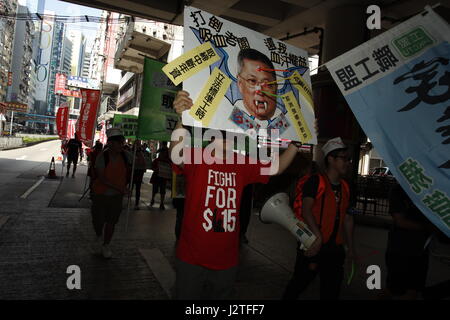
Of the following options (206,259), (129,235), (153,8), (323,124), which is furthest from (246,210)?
(153,8)

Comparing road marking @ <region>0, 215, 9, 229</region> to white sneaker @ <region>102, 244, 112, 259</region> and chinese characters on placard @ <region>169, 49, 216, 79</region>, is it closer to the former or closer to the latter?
white sneaker @ <region>102, 244, 112, 259</region>

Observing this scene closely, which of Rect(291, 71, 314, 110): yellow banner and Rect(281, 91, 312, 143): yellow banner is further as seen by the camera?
Rect(291, 71, 314, 110): yellow banner

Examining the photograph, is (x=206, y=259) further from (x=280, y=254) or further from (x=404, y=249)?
(x=280, y=254)

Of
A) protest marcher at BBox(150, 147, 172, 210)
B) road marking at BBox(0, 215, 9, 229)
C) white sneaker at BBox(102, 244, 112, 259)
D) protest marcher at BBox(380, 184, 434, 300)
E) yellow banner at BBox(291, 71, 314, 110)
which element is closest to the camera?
yellow banner at BBox(291, 71, 314, 110)

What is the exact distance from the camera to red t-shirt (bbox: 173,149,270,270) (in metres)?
2.58

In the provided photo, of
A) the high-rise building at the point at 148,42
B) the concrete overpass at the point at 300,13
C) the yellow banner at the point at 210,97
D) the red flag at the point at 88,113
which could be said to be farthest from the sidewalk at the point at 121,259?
the high-rise building at the point at 148,42

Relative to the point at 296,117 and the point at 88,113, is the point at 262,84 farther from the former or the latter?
the point at 88,113

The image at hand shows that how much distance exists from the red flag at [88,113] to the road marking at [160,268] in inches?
289

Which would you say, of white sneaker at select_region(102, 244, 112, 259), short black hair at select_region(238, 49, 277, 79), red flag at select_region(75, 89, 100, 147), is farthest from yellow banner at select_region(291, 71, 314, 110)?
red flag at select_region(75, 89, 100, 147)

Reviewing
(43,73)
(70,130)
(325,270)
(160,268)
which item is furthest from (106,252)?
(43,73)

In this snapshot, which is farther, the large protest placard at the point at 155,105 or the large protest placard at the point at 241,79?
the large protest placard at the point at 155,105

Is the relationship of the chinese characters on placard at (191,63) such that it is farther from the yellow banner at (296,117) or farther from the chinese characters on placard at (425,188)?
the chinese characters on placard at (425,188)

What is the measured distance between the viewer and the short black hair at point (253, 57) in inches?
108

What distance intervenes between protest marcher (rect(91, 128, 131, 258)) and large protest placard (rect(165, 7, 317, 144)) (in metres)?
3.30
